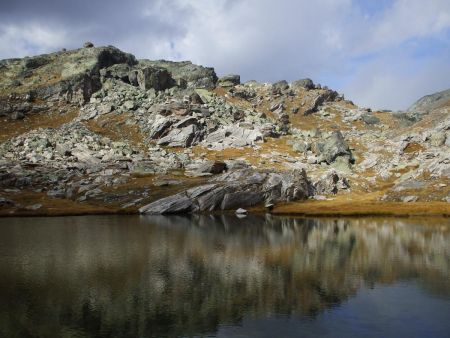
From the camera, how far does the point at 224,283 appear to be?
4462cm

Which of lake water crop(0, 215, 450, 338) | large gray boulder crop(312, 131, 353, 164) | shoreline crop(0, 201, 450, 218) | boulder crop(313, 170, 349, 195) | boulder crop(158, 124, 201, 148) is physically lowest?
lake water crop(0, 215, 450, 338)

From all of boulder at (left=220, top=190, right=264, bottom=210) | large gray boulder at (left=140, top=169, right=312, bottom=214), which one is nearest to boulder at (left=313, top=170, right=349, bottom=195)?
large gray boulder at (left=140, top=169, right=312, bottom=214)

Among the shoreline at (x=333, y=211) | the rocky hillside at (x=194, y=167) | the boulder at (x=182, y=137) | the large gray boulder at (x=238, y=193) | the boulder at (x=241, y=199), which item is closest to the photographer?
the shoreline at (x=333, y=211)

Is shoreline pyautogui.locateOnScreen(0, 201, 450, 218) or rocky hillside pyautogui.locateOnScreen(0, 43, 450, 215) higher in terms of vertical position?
rocky hillside pyautogui.locateOnScreen(0, 43, 450, 215)

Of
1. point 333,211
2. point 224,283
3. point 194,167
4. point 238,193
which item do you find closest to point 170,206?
point 238,193

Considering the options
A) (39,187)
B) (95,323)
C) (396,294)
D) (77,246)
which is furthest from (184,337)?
(39,187)

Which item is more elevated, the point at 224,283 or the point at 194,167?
the point at 194,167

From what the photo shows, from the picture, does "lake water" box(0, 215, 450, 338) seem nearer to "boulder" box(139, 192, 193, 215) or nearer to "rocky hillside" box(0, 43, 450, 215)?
"boulder" box(139, 192, 193, 215)

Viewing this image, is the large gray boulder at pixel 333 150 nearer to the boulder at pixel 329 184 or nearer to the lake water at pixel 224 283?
the boulder at pixel 329 184

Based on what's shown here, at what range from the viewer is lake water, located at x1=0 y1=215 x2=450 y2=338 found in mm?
32156

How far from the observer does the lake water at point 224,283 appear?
32.2m

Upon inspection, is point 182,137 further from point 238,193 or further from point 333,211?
point 333,211

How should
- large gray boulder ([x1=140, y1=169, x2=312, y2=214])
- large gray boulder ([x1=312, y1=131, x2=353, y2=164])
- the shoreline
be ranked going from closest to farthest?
the shoreline → large gray boulder ([x1=140, y1=169, x2=312, y2=214]) → large gray boulder ([x1=312, y1=131, x2=353, y2=164])

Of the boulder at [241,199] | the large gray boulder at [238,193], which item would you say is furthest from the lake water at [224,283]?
the boulder at [241,199]
